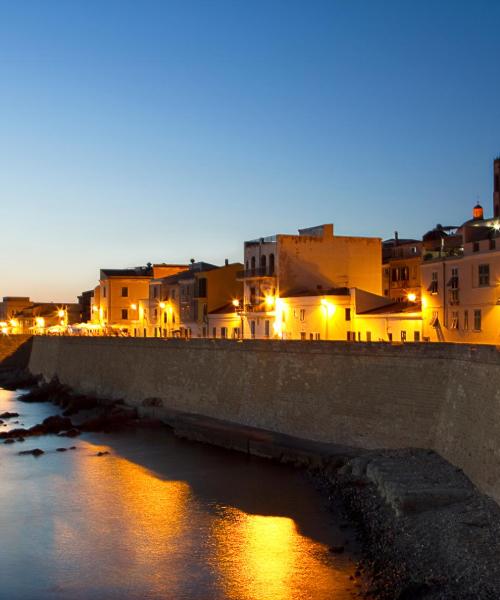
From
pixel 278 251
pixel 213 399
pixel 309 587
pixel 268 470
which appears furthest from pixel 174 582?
pixel 278 251

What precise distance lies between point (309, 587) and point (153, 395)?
28.3 metres

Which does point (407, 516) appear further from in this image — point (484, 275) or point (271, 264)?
point (271, 264)

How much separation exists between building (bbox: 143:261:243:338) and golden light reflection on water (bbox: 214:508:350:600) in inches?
1515

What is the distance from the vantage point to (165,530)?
927 inches

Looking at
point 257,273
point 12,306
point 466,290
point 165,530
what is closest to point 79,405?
point 257,273

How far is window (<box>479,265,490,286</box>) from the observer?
36.8 m

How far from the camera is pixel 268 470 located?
29.5 metres

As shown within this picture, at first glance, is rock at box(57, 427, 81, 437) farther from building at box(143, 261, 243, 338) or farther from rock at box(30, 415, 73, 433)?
building at box(143, 261, 243, 338)

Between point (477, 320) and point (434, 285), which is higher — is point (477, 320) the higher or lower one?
the lower one

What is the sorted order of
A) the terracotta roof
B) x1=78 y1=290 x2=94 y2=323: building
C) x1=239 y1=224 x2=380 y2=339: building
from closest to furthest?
the terracotta roof → x1=239 y1=224 x2=380 y2=339: building → x1=78 y1=290 x2=94 y2=323: building

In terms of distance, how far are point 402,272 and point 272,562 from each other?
142 ft

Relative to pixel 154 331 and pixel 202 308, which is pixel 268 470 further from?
pixel 154 331

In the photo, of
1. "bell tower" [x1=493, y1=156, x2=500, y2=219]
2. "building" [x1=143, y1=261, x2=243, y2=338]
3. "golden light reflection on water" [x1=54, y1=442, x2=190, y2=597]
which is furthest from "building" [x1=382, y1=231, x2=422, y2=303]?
"golden light reflection on water" [x1=54, y1=442, x2=190, y2=597]

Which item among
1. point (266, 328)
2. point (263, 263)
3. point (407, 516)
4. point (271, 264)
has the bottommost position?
point (407, 516)
